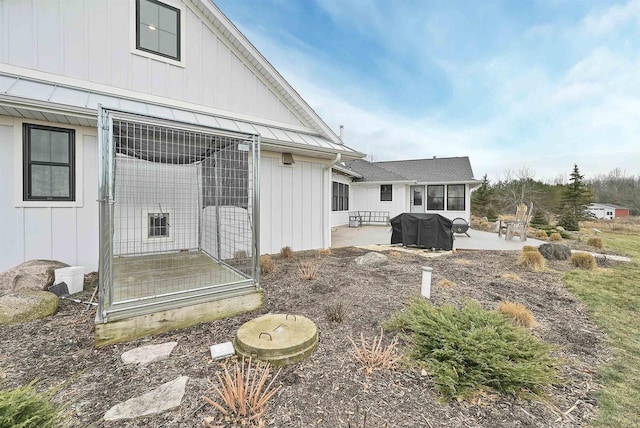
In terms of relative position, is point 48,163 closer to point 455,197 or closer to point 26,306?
point 26,306

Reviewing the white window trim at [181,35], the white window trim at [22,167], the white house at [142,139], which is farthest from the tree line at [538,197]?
the white window trim at [22,167]

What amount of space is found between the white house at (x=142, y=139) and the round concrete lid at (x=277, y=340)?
0.74 m

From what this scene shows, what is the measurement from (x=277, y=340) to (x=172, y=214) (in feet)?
13.9

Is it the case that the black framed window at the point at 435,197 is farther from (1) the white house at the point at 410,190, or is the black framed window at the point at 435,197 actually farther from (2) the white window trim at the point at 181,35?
(2) the white window trim at the point at 181,35

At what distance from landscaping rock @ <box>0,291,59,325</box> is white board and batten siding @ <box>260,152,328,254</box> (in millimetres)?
3809

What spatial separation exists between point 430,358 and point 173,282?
3.13 metres

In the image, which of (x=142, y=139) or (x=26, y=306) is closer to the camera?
(x=26, y=306)

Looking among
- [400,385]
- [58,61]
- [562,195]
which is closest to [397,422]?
[400,385]

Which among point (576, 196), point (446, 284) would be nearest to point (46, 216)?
point (446, 284)

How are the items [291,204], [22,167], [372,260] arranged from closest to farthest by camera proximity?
[22,167] → [372,260] → [291,204]

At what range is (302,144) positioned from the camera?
20.0 ft

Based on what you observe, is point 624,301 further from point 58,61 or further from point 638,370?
point 58,61

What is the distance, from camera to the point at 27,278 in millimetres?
3600

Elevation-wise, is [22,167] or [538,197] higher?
[538,197]
